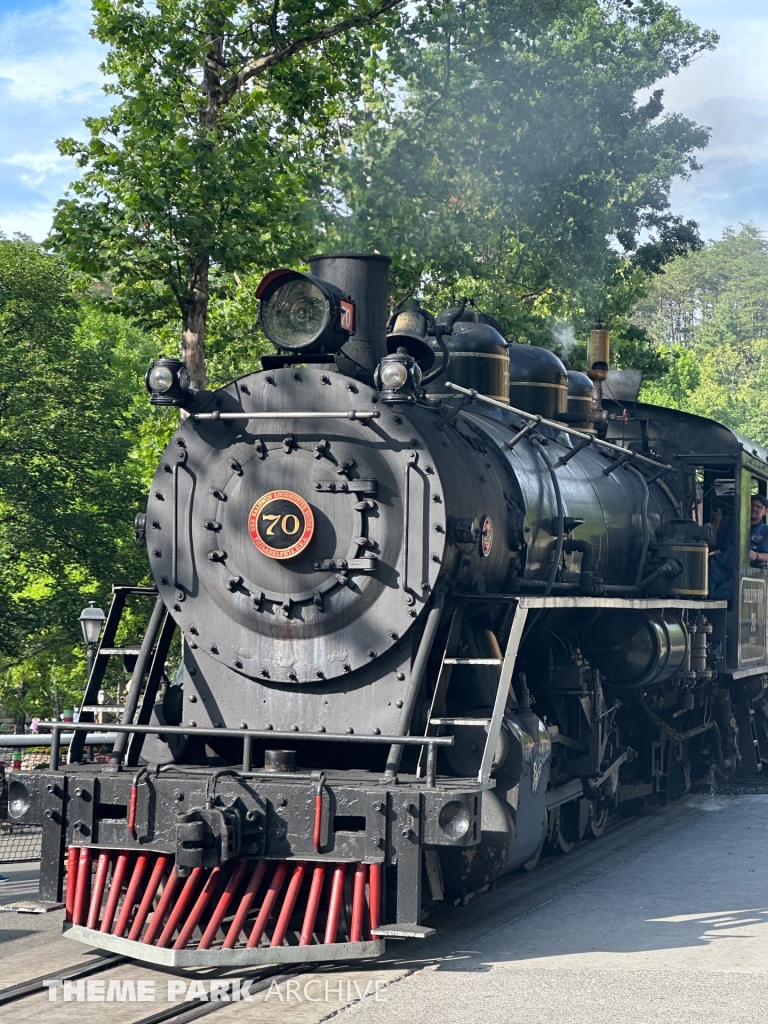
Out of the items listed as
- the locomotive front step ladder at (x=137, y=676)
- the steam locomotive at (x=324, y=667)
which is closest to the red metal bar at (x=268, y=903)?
the steam locomotive at (x=324, y=667)

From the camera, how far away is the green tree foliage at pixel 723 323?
55.8 m

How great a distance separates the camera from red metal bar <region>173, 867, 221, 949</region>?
643 cm

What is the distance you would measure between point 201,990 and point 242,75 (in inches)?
460

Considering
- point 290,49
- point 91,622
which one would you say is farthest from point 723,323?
point 91,622

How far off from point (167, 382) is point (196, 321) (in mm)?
7584

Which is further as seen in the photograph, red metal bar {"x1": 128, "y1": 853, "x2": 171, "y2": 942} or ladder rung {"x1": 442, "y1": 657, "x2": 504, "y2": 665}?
ladder rung {"x1": 442, "y1": 657, "x2": 504, "y2": 665}

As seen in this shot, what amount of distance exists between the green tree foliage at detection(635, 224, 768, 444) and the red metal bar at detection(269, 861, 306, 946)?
4682cm

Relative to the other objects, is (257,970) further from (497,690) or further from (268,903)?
(497,690)

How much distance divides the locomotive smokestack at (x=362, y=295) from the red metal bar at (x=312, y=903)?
3.01 m

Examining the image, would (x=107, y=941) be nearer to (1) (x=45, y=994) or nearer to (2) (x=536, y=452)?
(1) (x=45, y=994)

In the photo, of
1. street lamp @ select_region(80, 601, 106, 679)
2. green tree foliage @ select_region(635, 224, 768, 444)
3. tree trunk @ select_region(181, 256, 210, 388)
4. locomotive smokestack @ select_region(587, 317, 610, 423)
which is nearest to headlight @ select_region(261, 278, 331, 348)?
locomotive smokestack @ select_region(587, 317, 610, 423)

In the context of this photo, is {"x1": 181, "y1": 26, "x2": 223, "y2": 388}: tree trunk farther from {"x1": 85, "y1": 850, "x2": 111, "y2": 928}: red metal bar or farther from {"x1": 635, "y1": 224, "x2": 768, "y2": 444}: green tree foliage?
{"x1": 635, "y1": 224, "x2": 768, "y2": 444}: green tree foliage

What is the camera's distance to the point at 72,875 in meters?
6.96

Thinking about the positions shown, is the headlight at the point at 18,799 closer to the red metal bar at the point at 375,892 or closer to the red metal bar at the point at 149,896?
the red metal bar at the point at 149,896
